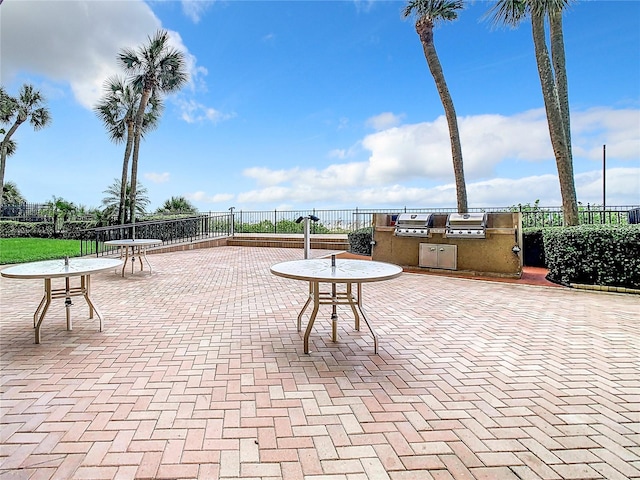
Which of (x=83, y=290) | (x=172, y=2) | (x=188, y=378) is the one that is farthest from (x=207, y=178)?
(x=188, y=378)

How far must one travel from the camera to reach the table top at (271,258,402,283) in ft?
8.52

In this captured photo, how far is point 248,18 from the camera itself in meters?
9.22

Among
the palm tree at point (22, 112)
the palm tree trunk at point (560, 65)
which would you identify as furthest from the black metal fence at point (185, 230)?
the palm tree trunk at point (560, 65)

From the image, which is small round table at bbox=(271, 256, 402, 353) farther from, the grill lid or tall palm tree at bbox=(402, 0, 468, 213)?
tall palm tree at bbox=(402, 0, 468, 213)

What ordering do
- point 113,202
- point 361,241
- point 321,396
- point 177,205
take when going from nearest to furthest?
1. point 321,396
2. point 361,241
3. point 113,202
4. point 177,205

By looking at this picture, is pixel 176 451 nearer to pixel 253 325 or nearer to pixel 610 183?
pixel 253 325

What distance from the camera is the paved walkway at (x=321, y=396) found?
1541 mm

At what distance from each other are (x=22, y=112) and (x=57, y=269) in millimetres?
19783

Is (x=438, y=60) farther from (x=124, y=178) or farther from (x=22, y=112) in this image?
(x=22, y=112)

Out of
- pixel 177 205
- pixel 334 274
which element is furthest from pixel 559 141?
pixel 177 205

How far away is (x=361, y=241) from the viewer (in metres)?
9.57

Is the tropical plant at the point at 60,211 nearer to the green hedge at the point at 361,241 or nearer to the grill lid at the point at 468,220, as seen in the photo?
the green hedge at the point at 361,241

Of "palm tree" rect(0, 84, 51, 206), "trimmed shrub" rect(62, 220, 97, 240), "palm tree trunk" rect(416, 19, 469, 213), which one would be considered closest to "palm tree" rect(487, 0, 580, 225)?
"palm tree trunk" rect(416, 19, 469, 213)

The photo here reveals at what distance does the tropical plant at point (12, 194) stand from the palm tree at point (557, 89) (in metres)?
30.1
